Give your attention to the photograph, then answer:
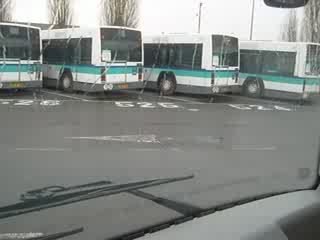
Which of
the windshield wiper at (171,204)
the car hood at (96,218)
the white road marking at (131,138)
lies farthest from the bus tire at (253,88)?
the car hood at (96,218)

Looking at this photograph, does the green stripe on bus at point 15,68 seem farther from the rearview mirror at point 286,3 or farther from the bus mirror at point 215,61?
the bus mirror at point 215,61

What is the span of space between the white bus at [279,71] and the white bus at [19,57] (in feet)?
4.08

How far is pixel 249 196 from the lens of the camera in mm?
2068

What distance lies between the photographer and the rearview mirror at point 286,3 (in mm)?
2219

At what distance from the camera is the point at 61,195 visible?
5.32ft

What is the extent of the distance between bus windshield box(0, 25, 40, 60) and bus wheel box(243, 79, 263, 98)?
1.78m

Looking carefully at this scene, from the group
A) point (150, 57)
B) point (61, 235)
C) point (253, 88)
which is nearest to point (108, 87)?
point (253, 88)

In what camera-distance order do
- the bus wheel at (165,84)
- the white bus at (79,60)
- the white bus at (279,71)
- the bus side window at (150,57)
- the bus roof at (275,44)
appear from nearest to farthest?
1. the white bus at (79,60)
2. the bus roof at (275,44)
3. the white bus at (279,71)
4. the bus wheel at (165,84)
5. the bus side window at (150,57)

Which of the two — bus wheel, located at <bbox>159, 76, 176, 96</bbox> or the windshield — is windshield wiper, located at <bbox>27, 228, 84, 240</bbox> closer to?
the windshield

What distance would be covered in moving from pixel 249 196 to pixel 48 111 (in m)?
1.17

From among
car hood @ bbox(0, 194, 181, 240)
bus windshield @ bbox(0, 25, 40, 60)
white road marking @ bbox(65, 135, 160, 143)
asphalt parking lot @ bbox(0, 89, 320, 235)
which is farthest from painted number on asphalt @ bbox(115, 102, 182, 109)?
car hood @ bbox(0, 194, 181, 240)

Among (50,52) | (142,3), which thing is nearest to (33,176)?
(142,3)

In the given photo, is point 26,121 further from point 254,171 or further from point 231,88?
point 231,88

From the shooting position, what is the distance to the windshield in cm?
162
